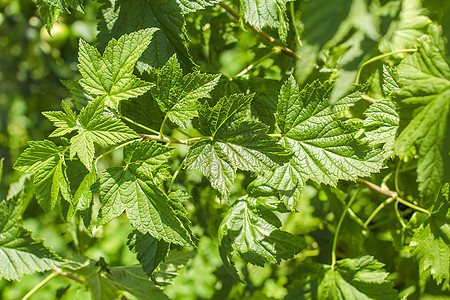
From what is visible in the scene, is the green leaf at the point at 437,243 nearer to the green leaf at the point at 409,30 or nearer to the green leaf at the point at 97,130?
the green leaf at the point at 409,30

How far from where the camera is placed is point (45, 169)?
783 millimetres

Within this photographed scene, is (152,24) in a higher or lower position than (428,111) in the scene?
higher

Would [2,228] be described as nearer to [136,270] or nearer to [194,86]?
[136,270]

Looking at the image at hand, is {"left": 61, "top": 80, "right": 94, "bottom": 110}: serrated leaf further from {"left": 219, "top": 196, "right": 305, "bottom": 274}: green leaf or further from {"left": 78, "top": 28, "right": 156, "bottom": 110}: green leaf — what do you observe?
{"left": 219, "top": 196, "right": 305, "bottom": 274}: green leaf

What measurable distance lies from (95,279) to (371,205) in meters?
0.92

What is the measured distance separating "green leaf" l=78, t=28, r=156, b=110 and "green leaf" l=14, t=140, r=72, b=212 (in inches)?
5.7

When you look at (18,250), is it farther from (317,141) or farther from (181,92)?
(317,141)

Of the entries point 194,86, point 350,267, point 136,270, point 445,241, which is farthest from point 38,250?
point 445,241

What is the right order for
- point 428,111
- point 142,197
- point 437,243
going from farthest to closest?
point 437,243
point 142,197
point 428,111

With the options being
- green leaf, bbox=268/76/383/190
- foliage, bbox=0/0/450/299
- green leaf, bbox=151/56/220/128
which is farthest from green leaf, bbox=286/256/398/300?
green leaf, bbox=151/56/220/128

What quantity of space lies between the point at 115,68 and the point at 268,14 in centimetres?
35

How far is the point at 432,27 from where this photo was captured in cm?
63

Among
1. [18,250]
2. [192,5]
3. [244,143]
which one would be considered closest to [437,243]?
[244,143]

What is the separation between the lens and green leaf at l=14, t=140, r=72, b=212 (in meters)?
0.77
